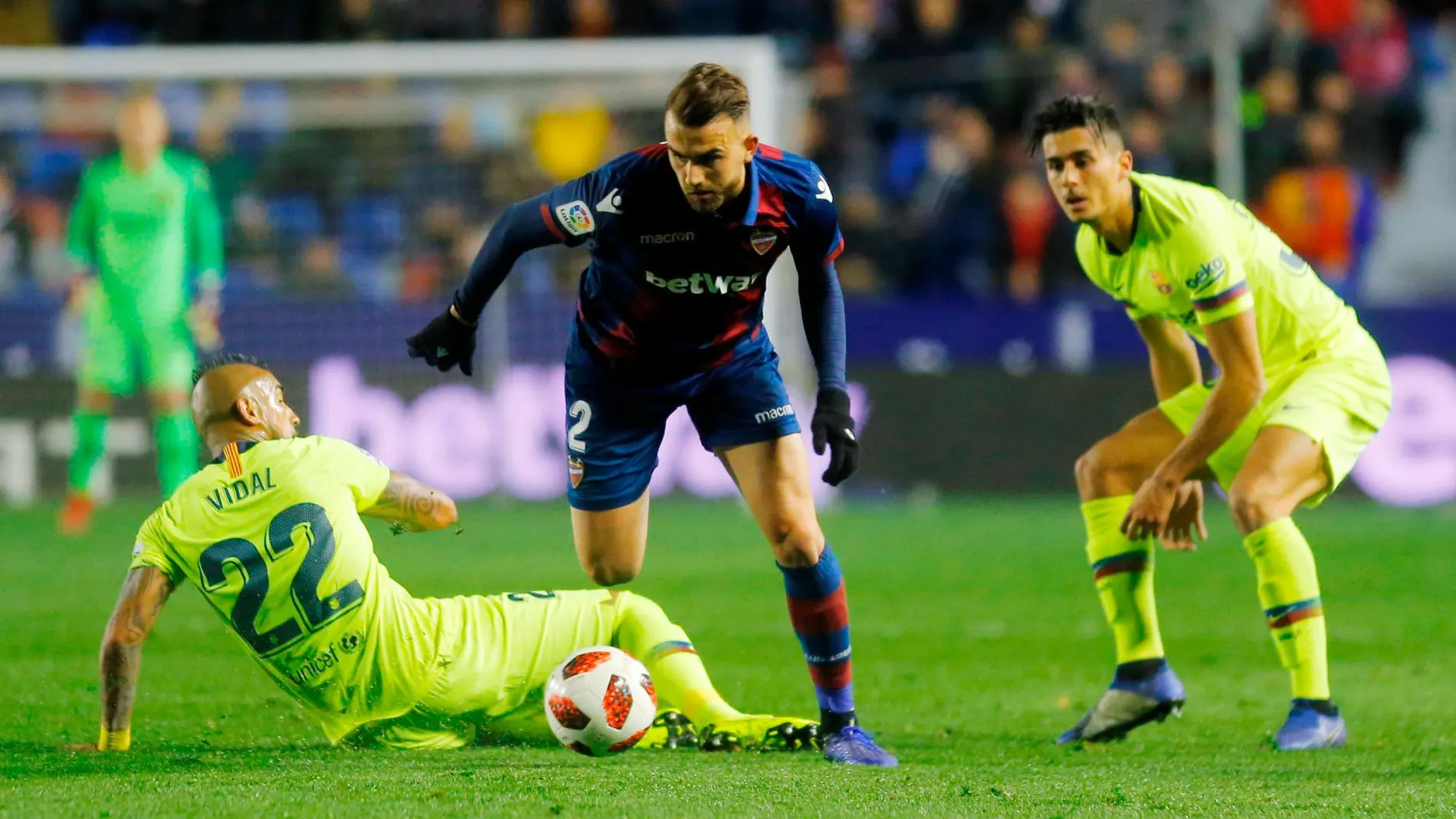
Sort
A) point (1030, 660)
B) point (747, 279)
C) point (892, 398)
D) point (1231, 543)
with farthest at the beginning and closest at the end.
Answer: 1. point (892, 398)
2. point (1231, 543)
3. point (1030, 660)
4. point (747, 279)

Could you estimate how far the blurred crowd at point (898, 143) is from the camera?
15.5m

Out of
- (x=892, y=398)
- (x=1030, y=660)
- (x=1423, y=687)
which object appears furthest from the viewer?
(x=892, y=398)

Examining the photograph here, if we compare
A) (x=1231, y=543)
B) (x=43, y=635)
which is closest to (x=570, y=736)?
(x=43, y=635)

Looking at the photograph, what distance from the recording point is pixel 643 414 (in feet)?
19.9

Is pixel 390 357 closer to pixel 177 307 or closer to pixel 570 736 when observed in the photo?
pixel 177 307

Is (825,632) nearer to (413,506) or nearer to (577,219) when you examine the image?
(413,506)

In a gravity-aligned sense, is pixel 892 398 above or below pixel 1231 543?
above

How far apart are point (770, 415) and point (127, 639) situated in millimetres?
→ 1970

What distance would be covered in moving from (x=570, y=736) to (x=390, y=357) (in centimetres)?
1022

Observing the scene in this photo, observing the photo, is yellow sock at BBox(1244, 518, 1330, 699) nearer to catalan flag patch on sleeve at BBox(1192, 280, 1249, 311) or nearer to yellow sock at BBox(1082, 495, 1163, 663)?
yellow sock at BBox(1082, 495, 1163, 663)

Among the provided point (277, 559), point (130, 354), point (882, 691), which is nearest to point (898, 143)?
point (130, 354)

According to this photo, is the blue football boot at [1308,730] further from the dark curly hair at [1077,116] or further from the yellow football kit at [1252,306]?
the dark curly hair at [1077,116]

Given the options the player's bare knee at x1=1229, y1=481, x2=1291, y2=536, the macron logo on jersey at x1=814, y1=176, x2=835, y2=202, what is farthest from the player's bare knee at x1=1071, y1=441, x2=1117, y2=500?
the macron logo on jersey at x1=814, y1=176, x2=835, y2=202

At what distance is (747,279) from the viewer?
5.66 meters
